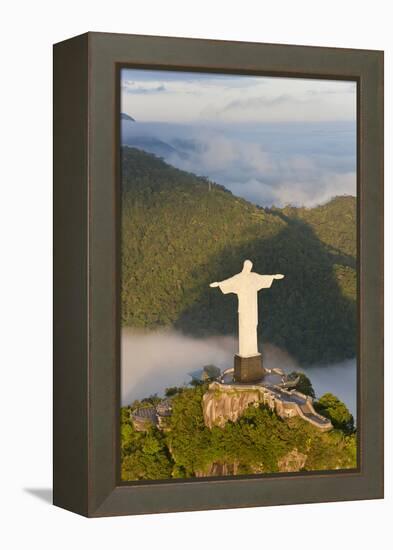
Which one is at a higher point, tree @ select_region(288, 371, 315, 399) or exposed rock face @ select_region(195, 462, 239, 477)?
tree @ select_region(288, 371, 315, 399)

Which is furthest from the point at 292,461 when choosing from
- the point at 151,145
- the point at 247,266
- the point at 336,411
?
the point at 151,145

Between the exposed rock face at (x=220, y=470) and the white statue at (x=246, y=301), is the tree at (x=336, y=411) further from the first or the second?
the exposed rock face at (x=220, y=470)

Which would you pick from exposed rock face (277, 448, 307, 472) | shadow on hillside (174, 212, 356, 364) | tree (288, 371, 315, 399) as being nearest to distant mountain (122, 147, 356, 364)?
shadow on hillside (174, 212, 356, 364)

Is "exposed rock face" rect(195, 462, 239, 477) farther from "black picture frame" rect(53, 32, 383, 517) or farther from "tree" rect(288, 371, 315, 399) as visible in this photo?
"tree" rect(288, 371, 315, 399)

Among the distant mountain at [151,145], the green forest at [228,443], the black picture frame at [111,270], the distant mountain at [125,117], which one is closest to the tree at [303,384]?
the green forest at [228,443]

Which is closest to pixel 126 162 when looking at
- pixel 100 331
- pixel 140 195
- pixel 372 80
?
pixel 140 195
